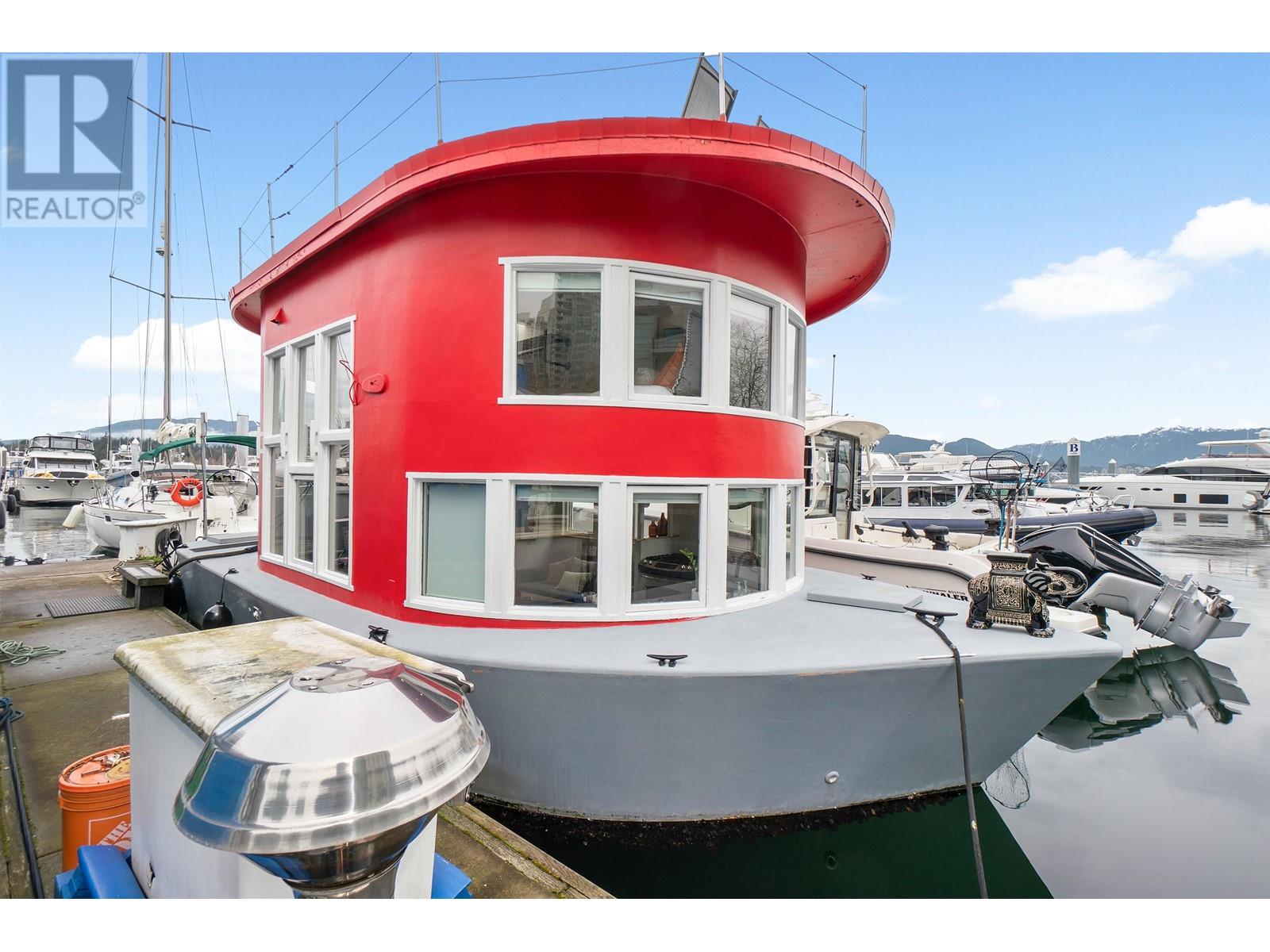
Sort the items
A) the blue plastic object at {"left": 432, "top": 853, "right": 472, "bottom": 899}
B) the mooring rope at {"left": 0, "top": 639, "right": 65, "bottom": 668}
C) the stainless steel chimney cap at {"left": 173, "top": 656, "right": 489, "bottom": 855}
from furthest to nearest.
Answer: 1. the mooring rope at {"left": 0, "top": 639, "right": 65, "bottom": 668}
2. the blue plastic object at {"left": 432, "top": 853, "right": 472, "bottom": 899}
3. the stainless steel chimney cap at {"left": 173, "top": 656, "right": 489, "bottom": 855}

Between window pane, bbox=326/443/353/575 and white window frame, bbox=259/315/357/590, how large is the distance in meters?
0.03

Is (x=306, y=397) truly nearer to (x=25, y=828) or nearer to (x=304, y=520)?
(x=304, y=520)

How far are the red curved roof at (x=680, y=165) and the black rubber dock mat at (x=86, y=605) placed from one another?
24.7 feet

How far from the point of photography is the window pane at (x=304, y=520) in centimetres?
668

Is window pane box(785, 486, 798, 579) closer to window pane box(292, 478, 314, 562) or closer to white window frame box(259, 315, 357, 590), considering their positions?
white window frame box(259, 315, 357, 590)

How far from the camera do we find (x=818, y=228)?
5688 millimetres

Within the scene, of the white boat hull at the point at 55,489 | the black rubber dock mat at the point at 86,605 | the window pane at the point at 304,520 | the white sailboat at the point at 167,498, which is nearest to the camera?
the window pane at the point at 304,520

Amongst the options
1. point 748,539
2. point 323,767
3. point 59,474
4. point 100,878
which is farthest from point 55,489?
point 323,767

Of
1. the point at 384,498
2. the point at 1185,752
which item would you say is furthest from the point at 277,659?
the point at 1185,752

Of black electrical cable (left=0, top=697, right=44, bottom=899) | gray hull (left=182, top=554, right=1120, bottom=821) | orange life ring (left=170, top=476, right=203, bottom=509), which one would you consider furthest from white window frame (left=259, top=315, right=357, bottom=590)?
orange life ring (left=170, top=476, right=203, bottom=509)

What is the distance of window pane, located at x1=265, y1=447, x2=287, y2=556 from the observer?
24.1ft

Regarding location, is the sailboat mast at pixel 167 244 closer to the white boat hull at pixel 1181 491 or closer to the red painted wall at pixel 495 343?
the red painted wall at pixel 495 343

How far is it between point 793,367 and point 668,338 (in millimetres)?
1996

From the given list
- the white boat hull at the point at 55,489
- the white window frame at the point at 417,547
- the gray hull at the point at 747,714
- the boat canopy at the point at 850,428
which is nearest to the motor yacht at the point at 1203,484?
the boat canopy at the point at 850,428
